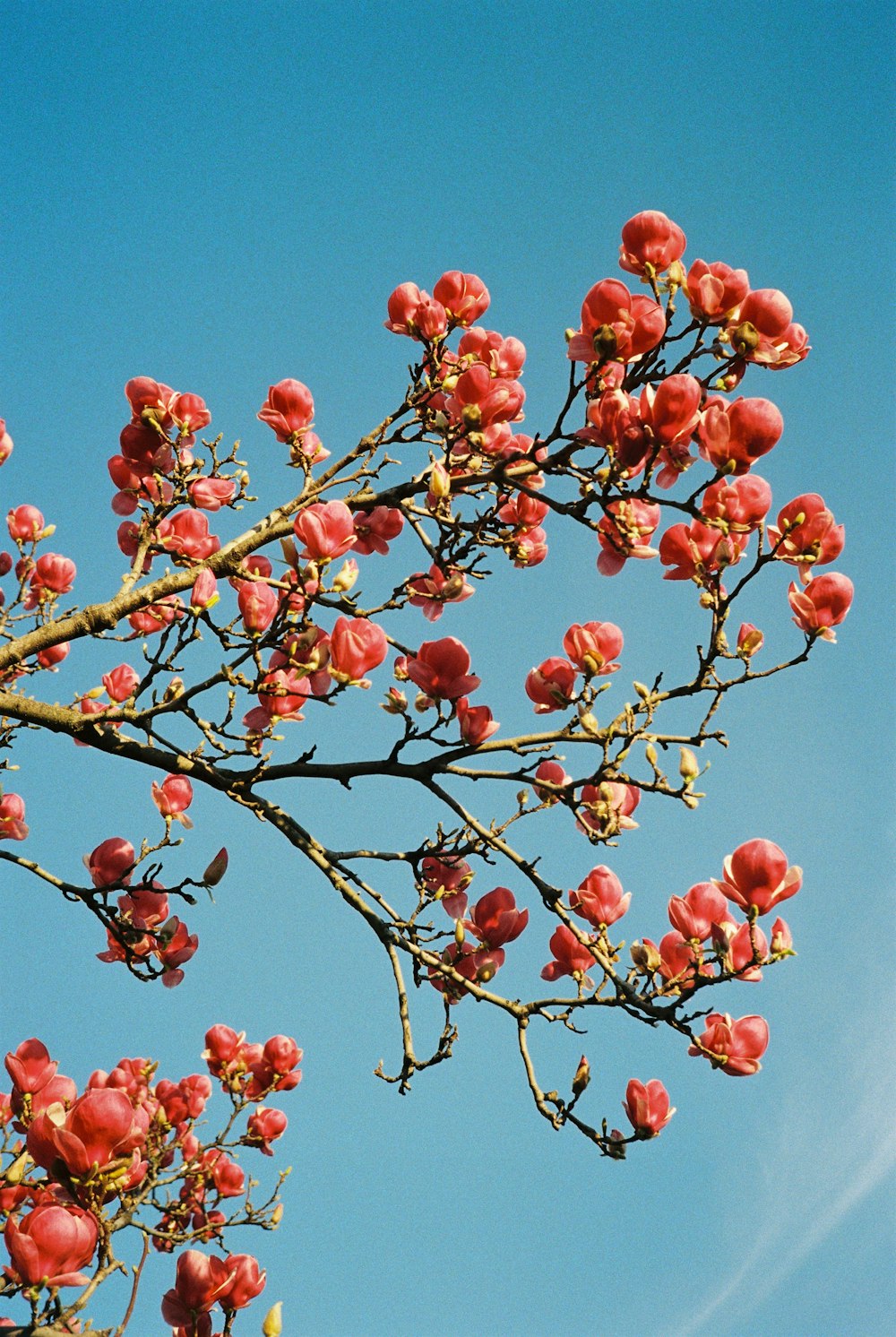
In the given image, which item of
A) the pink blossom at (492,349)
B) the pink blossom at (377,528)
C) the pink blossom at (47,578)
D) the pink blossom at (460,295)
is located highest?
the pink blossom at (47,578)

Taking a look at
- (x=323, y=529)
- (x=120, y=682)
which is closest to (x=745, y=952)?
(x=323, y=529)

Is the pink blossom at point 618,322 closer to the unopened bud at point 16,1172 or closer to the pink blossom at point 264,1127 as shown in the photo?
the unopened bud at point 16,1172

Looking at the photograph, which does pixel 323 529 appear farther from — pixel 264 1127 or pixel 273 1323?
pixel 264 1127

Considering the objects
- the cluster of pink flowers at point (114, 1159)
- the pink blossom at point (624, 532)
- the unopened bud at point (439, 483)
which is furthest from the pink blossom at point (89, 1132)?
the pink blossom at point (624, 532)

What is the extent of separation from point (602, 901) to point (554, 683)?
2.41ft

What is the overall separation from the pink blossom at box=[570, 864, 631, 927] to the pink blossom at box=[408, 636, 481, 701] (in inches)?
30.3

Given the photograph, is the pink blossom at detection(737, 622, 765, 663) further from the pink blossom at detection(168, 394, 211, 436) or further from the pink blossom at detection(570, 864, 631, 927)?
the pink blossom at detection(168, 394, 211, 436)

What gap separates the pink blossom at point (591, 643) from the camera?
3.03 meters

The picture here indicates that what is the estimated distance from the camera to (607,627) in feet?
10.0

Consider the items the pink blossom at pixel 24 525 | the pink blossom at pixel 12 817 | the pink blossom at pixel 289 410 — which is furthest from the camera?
the pink blossom at pixel 24 525

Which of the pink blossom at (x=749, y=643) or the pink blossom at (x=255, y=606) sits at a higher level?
the pink blossom at (x=255, y=606)

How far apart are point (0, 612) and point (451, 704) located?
2.42 m

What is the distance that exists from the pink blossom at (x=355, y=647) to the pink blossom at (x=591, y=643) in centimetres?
62

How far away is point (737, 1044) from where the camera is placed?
109 inches
